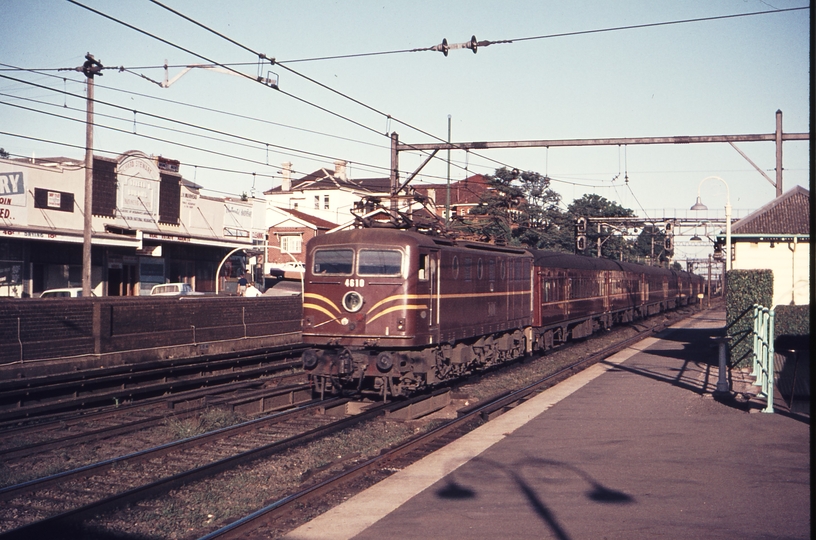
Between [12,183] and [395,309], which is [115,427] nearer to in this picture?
[395,309]

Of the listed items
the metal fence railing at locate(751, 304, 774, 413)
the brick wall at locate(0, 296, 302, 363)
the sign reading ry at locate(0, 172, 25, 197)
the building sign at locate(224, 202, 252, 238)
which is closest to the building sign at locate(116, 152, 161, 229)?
the sign reading ry at locate(0, 172, 25, 197)

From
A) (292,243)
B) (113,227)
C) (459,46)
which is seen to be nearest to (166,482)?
(459,46)

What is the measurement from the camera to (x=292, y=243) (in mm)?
55875

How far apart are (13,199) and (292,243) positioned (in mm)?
26968

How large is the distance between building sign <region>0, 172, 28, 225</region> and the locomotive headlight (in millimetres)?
21385

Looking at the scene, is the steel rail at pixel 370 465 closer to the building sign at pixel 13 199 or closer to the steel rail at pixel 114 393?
the steel rail at pixel 114 393

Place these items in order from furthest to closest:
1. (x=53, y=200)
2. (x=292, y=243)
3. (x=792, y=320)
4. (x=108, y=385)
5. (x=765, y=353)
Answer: (x=292, y=243) → (x=53, y=200) → (x=792, y=320) → (x=108, y=385) → (x=765, y=353)

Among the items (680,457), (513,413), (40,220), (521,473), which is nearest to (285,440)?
(521,473)

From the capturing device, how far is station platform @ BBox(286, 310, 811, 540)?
6.95m

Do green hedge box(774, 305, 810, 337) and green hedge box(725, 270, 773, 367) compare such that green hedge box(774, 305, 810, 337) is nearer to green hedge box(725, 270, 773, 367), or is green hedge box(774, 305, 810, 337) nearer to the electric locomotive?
green hedge box(725, 270, 773, 367)

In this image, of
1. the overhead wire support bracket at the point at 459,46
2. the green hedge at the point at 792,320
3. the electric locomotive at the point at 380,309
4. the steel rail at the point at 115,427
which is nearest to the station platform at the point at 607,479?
the electric locomotive at the point at 380,309

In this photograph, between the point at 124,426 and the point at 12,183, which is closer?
the point at 124,426

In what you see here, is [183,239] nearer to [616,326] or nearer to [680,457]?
[616,326]

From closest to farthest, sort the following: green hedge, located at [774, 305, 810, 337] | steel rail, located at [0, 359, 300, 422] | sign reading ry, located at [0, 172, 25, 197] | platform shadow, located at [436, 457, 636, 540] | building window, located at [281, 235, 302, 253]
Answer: platform shadow, located at [436, 457, 636, 540] < steel rail, located at [0, 359, 300, 422] < green hedge, located at [774, 305, 810, 337] < sign reading ry, located at [0, 172, 25, 197] < building window, located at [281, 235, 302, 253]
